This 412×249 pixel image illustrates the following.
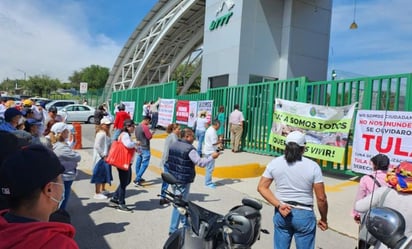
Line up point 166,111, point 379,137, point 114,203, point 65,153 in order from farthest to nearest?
point 166,111
point 379,137
point 114,203
point 65,153

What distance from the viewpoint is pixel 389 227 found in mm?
1949

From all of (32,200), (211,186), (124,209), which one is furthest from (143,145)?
(32,200)

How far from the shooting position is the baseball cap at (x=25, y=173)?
1.50m

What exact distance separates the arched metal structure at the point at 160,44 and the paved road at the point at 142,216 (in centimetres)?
2259

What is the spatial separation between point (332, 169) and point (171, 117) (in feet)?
33.4

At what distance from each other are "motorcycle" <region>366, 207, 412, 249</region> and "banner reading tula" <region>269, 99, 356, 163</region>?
6.96 m

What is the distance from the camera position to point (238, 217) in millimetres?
2760

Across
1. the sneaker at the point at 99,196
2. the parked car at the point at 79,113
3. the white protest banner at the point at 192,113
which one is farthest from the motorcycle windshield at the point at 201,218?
the parked car at the point at 79,113

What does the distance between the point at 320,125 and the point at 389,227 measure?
24.9 ft

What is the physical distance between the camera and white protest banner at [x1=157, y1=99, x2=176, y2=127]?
1766 cm

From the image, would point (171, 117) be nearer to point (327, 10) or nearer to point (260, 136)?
point (260, 136)

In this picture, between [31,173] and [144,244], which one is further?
[144,244]

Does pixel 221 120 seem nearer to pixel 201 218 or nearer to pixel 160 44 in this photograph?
pixel 201 218

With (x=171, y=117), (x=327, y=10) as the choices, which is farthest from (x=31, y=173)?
(x=327, y=10)
